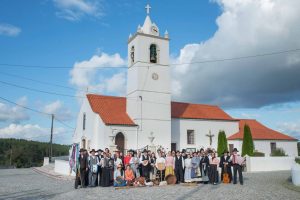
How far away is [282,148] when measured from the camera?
36.4 m

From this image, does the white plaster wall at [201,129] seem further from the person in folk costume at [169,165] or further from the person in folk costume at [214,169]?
the person in folk costume at [169,165]

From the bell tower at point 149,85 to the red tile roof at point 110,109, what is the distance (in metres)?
0.89

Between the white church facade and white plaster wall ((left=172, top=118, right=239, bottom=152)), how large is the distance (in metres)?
0.11

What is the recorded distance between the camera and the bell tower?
29938 mm

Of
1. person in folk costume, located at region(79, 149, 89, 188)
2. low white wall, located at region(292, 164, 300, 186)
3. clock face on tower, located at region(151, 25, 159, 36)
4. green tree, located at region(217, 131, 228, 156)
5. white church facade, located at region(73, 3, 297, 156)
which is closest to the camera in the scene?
person in folk costume, located at region(79, 149, 89, 188)

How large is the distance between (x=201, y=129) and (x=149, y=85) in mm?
8912

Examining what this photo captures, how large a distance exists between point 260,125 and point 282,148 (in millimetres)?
5147

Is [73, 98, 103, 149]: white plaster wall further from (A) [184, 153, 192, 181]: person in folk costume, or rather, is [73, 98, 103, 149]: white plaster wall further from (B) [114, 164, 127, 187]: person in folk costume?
(A) [184, 153, 192, 181]: person in folk costume

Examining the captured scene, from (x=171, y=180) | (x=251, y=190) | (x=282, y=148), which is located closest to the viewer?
(x=251, y=190)

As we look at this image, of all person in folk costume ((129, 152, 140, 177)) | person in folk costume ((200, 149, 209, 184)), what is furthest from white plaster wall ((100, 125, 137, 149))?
person in folk costume ((200, 149, 209, 184))

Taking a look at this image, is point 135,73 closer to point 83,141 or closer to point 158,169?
point 83,141

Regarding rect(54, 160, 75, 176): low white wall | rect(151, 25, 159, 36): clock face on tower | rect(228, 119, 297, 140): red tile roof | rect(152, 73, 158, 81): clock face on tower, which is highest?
rect(151, 25, 159, 36): clock face on tower

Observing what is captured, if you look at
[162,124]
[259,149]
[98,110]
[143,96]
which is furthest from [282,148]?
[98,110]

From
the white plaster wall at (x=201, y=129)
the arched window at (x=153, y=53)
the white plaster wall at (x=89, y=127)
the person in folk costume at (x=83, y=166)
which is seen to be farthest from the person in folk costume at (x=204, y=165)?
the white plaster wall at (x=201, y=129)
